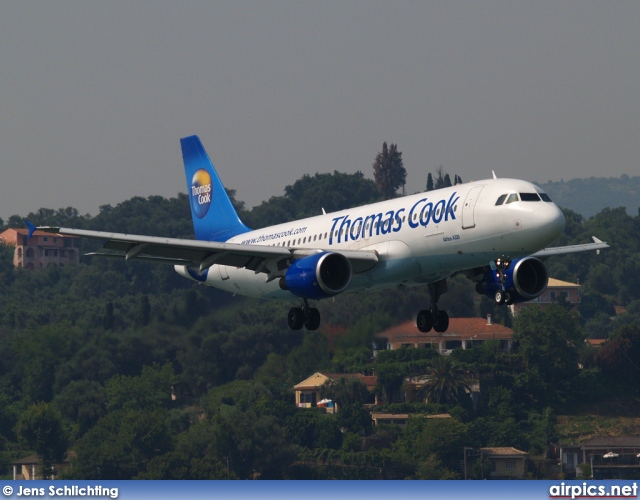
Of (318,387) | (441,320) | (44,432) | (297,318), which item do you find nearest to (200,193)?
(297,318)

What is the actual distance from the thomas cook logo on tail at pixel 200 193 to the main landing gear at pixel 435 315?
1801 centimetres

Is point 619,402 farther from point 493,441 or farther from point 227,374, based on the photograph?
point 227,374

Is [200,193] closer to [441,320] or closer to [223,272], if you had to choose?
[223,272]

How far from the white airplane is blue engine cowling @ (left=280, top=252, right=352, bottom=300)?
40 mm

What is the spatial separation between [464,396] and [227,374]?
128 ft

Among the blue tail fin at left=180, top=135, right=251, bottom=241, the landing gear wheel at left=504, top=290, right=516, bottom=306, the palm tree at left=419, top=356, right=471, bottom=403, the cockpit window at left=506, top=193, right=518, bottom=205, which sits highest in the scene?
the blue tail fin at left=180, top=135, right=251, bottom=241

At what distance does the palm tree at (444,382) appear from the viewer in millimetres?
167125

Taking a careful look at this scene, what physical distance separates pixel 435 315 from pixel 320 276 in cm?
725

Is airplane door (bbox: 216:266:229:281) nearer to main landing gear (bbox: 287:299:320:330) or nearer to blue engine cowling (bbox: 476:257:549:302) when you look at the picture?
main landing gear (bbox: 287:299:320:330)

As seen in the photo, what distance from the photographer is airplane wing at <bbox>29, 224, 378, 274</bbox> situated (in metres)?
55.9

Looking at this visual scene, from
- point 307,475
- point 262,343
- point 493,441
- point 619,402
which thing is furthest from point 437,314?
point 619,402

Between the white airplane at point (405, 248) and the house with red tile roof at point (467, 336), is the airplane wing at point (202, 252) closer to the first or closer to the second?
the white airplane at point (405, 248)

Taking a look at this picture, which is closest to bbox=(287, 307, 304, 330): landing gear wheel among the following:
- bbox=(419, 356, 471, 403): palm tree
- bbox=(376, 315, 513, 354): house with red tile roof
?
bbox=(376, 315, 513, 354): house with red tile roof

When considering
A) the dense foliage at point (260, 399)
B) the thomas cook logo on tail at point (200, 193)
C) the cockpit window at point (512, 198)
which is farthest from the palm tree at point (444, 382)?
the cockpit window at point (512, 198)
